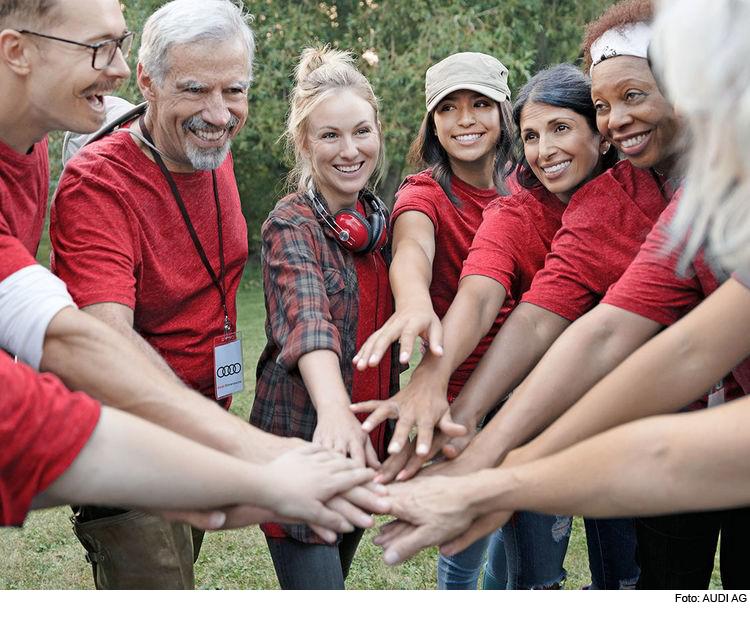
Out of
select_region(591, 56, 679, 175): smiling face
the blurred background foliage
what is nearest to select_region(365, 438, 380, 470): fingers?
select_region(591, 56, 679, 175): smiling face

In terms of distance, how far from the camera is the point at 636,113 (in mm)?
2379

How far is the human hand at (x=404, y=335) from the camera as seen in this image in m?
2.34

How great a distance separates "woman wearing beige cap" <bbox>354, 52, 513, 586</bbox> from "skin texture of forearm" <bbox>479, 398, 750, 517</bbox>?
35.4 inches

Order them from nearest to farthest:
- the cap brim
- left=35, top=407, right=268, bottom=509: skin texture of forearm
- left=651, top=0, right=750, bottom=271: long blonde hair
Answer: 1. left=651, top=0, right=750, bottom=271: long blonde hair
2. left=35, top=407, right=268, bottom=509: skin texture of forearm
3. the cap brim

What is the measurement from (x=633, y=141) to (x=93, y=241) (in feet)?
4.86

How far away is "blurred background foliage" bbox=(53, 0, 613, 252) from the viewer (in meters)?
12.0

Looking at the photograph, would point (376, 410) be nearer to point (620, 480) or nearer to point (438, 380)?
point (438, 380)

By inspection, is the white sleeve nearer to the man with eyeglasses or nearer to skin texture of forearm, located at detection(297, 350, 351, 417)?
the man with eyeglasses

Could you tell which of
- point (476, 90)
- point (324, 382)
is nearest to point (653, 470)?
point (324, 382)

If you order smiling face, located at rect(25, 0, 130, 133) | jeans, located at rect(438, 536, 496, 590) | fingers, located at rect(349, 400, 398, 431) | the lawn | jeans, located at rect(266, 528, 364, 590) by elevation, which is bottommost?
the lawn

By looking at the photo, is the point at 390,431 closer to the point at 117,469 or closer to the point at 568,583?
the point at 117,469

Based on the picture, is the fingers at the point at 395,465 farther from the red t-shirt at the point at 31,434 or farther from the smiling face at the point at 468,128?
the smiling face at the point at 468,128

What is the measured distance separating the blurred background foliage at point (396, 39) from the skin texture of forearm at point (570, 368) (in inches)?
382
